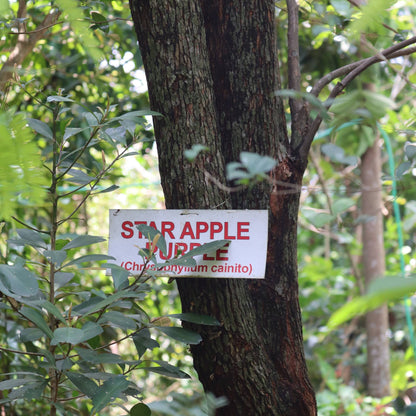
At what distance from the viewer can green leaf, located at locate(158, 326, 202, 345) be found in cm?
83

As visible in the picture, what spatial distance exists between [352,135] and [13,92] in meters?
1.42

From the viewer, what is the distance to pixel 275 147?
95 cm

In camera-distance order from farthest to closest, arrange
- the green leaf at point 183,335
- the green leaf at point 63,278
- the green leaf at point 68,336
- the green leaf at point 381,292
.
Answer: the green leaf at point 63,278, the green leaf at point 183,335, the green leaf at point 68,336, the green leaf at point 381,292

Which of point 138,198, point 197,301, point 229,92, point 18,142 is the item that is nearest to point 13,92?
point 229,92

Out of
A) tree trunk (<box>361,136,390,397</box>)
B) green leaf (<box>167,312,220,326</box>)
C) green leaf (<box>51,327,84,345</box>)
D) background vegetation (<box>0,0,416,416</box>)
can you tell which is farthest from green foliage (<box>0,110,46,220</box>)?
tree trunk (<box>361,136,390,397</box>)

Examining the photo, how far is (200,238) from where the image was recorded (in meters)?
0.91

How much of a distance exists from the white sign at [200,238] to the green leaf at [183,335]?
0.09 metres

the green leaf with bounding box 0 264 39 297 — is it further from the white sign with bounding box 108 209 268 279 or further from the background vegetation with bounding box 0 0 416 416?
the white sign with bounding box 108 209 268 279

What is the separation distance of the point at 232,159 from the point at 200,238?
0.16 metres

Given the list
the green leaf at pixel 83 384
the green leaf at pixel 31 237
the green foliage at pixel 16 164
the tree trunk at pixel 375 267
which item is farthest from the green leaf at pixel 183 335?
the tree trunk at pixel 375 267

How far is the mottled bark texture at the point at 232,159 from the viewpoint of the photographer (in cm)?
87

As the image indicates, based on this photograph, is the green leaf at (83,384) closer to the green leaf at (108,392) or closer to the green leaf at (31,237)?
the green leaf at (108,392)

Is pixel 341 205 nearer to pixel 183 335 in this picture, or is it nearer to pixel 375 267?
pixel 183 335

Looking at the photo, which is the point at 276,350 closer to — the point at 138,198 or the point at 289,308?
the point at 289,308
